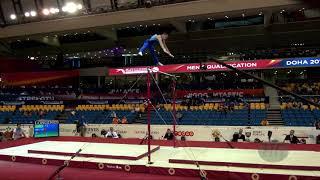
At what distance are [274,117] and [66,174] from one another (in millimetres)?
12367

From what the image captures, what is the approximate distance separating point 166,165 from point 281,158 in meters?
2.32

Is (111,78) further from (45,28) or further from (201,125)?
(201,125)

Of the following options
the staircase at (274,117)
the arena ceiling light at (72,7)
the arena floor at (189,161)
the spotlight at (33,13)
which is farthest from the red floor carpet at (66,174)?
the spotlight at (33,13)

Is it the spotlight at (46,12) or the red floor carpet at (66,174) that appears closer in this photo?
the red floor carpet at (66,174)

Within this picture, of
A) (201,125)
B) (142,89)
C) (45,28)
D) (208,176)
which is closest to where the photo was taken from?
(208,176)

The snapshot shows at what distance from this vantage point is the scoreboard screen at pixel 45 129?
12656 mm

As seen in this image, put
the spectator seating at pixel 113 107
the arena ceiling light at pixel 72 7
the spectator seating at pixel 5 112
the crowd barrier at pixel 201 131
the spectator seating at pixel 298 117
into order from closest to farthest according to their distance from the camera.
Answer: the crowd barrier at pixel 201 131 → the spectator seating at pixel 298 117 → the spectator seating at pixel 113 107 → the arena ceiling light at pixel 72 7 → the spectator seating at pixel 5 112

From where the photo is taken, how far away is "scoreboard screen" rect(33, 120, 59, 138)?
498 inches

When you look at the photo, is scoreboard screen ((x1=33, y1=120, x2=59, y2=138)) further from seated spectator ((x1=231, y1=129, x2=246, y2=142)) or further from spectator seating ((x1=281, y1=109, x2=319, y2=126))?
spectator seating ((x1=281, y1=109, x2=319, y2=126))

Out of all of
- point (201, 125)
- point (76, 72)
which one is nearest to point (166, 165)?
point (201, 125)

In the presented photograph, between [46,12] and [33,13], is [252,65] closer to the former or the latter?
[46,12]

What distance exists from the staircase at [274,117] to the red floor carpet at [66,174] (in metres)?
10.4

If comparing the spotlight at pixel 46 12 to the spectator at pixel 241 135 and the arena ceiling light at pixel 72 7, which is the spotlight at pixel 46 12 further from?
the spectator at pixel 241 135

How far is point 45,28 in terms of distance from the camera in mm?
21000
